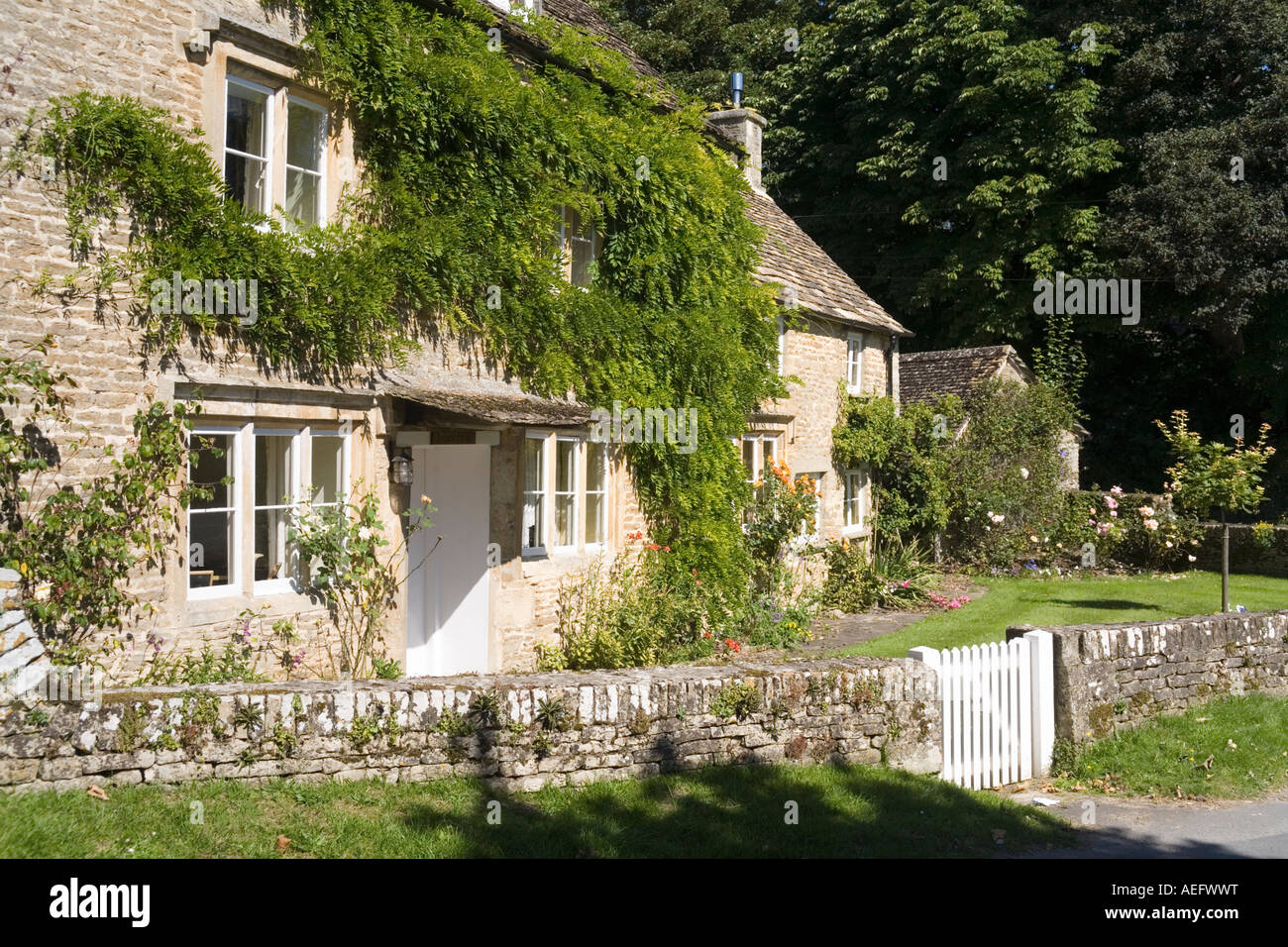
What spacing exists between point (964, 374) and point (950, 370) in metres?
0.58

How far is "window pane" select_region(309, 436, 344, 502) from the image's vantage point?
372 inches

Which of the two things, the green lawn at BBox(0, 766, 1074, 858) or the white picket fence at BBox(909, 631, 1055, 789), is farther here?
the white picket fence at BBox(909, 631, 1055, 789)

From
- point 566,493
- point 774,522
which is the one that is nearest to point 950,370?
point 774,522

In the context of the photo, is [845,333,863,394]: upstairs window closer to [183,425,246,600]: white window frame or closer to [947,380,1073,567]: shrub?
[947,380,1073,567]: shrub

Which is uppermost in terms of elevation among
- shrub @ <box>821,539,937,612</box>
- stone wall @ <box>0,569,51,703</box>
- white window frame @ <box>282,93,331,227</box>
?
white window frame @ <box>282,93,331,227</box>

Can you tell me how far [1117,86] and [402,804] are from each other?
2990 centimetres

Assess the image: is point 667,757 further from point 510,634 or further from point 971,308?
point 971,308

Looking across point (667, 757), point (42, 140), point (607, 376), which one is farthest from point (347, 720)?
point (607, 376)

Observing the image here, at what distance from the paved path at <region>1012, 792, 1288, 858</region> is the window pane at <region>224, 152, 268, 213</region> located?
782 cm

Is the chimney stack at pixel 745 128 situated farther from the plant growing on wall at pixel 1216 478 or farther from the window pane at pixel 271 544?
the window pane at pixel 271 544

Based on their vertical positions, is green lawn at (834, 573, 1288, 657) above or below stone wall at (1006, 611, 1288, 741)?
below

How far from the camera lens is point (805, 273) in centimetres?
1902

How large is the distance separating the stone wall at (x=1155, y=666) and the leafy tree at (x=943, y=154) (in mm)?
19584

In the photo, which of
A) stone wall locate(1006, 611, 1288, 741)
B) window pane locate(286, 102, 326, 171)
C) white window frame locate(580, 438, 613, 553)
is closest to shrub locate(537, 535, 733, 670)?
white window frame locate(580, 438, 613, 553)
